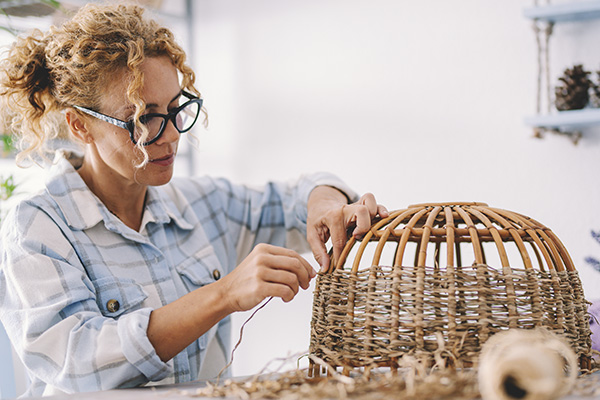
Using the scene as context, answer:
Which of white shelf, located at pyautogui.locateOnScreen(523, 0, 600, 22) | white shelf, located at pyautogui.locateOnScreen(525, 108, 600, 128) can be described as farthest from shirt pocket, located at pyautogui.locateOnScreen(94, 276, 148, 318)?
white shelf, located at pyautogui.locateOnScreen(523, 0, 600, 22)

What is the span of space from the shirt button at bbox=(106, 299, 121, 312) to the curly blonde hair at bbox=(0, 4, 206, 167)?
279 millimetres

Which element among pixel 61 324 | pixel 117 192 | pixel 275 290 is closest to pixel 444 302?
pixel 275 290

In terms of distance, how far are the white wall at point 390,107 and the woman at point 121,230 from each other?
0.76 metres

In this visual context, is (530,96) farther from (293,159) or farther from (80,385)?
(80,385)

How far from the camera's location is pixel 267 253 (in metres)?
1.00

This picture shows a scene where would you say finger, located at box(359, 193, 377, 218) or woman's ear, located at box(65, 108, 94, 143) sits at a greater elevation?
woman's ear, located at box(65, 108, 94, 143)

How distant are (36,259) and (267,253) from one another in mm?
427

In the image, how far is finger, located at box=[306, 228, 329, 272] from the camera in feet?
3.31

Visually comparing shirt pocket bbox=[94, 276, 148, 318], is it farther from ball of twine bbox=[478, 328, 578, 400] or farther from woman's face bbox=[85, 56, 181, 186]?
ball of twine bbox=[478, 328, 578, 400]

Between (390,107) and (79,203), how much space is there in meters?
1.37

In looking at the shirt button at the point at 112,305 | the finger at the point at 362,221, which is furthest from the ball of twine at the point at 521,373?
the shirt button at the point at 112,305

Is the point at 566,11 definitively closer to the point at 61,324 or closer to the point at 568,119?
the point at 568,119

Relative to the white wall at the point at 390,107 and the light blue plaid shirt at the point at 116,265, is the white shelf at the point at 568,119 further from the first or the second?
the light blue plaid shirt at the point at 116,265

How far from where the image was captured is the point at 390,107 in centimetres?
230
